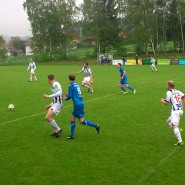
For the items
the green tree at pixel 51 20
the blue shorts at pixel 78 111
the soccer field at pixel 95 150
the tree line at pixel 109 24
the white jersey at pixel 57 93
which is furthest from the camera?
the green tree at pixel 51 20

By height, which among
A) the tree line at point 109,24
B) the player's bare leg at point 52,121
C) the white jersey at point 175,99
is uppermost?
the tree line at point 109,24

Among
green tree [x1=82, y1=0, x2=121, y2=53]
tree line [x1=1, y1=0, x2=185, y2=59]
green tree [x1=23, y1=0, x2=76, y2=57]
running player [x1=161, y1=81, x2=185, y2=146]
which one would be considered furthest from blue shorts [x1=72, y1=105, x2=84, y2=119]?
green tree [x1=23, y1=0, x2=76, y2=57]

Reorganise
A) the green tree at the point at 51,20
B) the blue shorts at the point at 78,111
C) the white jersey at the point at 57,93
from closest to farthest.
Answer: the blue shorts at the point at 78,111 → the white jersey at the point at 57,93 → the green tree at the point at 51,20

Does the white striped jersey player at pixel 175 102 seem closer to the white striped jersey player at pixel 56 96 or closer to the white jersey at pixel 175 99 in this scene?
the white jersey at pixel 175 99

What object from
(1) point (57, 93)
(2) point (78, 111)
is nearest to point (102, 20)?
(1) point (57, 93)

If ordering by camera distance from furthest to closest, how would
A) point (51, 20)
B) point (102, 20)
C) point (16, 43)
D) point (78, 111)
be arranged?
1. point (16, 43)
2. point (51, 20)
3. point (102, 20)
4. point (78, 111)

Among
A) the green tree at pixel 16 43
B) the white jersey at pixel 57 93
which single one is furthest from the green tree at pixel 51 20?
the green tree at pixel 16 43

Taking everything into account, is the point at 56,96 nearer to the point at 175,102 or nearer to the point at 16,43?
the point at 175,102

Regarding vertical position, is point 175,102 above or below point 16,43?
below

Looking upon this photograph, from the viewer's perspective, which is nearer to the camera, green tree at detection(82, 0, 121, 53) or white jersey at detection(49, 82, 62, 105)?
white jersey at detection(49, 82, 62, 105)

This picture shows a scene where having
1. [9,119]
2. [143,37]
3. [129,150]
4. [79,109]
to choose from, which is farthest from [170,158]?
[143,37]

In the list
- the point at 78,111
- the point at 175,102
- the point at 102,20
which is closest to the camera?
the point at 175,102

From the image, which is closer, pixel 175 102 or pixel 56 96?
pixel 175 102

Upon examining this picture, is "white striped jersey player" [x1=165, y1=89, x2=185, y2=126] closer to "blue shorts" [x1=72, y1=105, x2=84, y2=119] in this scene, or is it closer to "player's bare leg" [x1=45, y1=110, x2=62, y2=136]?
"blue shorts" [x1=72, y1=105, x2=84, y2=119]
